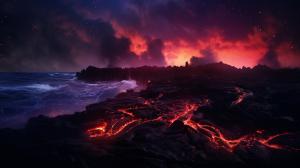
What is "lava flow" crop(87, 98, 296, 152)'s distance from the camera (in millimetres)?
19281

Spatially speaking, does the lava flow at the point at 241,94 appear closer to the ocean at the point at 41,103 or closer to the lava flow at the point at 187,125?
the lava flow at the point at 187,125

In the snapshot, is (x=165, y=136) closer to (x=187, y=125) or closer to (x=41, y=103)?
(x=187, y=125)

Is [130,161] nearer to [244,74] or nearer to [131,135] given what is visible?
[131,135]

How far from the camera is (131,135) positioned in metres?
19.4

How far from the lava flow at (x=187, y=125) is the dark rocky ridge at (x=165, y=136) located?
54 cm

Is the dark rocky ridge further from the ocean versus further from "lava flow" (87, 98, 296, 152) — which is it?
the ocean

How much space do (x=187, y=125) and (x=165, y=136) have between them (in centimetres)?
273

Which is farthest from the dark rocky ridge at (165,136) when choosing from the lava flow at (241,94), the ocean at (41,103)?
the ocean at (41,103)

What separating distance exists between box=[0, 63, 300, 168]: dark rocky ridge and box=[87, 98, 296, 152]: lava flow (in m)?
0.54

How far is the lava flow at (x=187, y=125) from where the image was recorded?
1928cm

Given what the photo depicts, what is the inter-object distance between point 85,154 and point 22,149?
15.0ft

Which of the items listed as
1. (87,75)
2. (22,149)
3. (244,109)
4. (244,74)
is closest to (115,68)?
(87,75)

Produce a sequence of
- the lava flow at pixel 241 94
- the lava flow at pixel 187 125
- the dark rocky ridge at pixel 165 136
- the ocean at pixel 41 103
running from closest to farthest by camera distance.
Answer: the dark rocky ridge at pixel 165 136, the lava flow at pixel 187 125, the lava flow at pixel 241 94, the ocean at pixel 41 103

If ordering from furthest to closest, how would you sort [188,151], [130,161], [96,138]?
[96,138] < [188,151] < [130,161]
